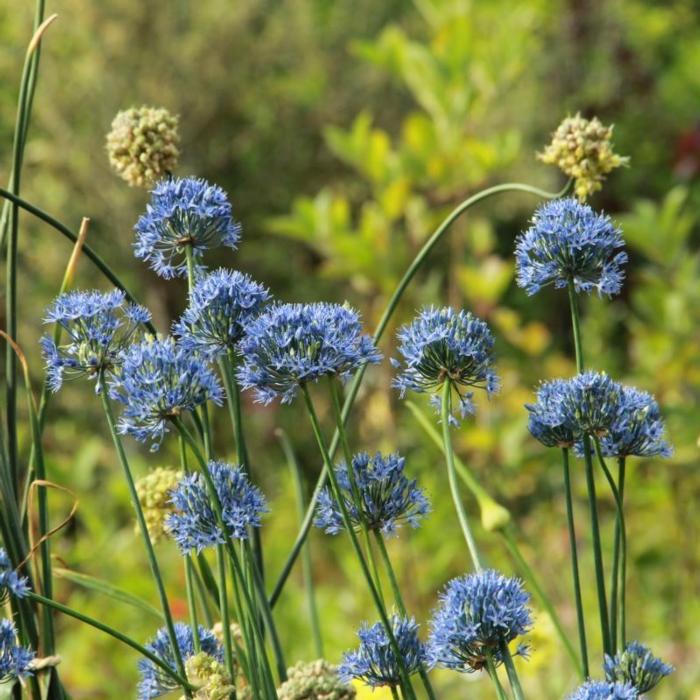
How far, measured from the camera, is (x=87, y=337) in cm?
58

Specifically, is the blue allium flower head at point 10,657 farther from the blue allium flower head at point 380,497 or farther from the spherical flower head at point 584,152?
the spherical flower head at point 584,152

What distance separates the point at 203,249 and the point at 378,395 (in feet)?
5.71

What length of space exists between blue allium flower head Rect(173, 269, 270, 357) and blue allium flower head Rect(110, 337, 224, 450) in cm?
2

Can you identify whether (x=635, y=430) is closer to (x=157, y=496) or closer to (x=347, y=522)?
(x=347, y=522)

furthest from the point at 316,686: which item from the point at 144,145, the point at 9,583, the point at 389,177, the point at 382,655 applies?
the point at 389,177

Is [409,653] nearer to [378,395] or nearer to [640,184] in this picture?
[378,395]

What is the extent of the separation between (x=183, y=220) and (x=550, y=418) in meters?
0.23

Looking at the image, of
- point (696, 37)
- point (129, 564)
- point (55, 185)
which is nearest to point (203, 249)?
point (129, 564)

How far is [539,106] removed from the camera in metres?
4.79

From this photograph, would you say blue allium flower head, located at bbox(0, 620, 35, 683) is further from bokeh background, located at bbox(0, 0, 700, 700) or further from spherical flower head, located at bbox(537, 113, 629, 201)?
bokeh background, located at bbox(0, 0, 700, 700)

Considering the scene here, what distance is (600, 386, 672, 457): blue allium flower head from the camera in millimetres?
622

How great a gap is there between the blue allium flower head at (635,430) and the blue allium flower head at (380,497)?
12 centimetres

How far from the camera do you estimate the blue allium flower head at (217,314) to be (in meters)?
0.57

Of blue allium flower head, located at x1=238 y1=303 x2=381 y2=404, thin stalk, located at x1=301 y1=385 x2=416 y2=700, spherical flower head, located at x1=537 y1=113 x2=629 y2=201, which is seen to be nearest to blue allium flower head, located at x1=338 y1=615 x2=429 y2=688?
thin stalk, located at x1=301 y1=385 x2=416 y2=700
